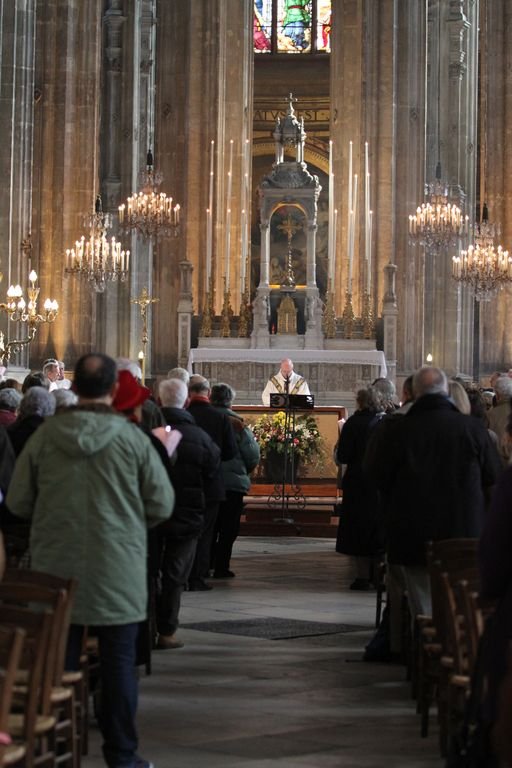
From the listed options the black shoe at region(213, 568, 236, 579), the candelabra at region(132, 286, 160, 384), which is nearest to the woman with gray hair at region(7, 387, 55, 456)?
the black shoe at region(213, 568, 236, 579)

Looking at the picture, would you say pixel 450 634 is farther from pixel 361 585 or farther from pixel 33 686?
pixel 361 585

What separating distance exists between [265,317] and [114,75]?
18.8 feet

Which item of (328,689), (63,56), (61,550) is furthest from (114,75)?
(61,550)

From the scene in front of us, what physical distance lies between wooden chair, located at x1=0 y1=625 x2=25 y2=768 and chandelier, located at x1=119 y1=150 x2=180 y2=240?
862 inches

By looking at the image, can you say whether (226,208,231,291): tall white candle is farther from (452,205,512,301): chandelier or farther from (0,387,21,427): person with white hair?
(0,387,21,427): person with white hair

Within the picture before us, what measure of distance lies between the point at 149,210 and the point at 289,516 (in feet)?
30.0

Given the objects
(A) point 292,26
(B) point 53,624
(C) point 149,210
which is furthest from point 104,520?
(A) point 292,26

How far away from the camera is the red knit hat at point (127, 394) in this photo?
679 centimetres

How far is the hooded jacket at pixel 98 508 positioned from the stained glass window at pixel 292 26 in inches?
1621

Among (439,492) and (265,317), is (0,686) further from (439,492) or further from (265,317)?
(265,317)

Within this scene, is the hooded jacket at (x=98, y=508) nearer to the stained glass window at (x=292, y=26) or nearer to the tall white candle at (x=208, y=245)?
the tall white candle at (x=208, y=245)

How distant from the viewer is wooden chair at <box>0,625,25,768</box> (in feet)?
13.8

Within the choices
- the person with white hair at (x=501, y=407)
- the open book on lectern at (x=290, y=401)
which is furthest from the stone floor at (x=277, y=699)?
the open book on lectern at (x=290, y=401)

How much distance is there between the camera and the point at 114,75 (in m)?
29.2
